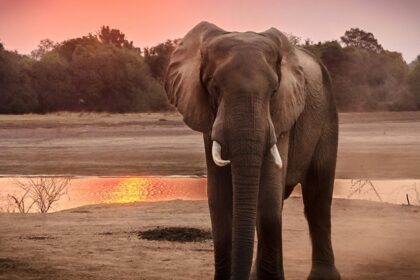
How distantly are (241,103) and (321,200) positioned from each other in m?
A: 2.64

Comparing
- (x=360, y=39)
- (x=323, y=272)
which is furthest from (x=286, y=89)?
(x=360, y=39)

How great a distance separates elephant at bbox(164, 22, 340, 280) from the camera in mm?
6242

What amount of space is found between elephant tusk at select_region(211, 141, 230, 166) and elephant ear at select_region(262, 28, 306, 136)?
0.62 meters

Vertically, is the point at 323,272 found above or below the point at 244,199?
below

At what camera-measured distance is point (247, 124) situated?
622 cm

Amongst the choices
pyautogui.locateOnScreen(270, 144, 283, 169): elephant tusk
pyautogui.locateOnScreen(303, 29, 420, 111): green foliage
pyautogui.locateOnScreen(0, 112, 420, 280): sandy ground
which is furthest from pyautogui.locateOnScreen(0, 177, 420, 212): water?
pyautogui.locateOnScreen(303, 29, 420, 111): green foliage

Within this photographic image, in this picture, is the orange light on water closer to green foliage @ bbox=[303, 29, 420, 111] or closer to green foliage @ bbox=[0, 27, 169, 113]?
green foliage @ bbox=[0, 27, 169, 113]

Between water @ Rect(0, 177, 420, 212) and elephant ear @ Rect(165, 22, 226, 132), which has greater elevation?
elephant ear @ Rect(165, 22, 226, 132)

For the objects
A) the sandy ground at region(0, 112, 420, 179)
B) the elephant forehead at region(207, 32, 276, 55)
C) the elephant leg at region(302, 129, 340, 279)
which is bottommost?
the sandy ground at region(0, 112, 420, 179)

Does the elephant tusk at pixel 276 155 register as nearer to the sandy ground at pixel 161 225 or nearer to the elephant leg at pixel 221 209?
the elephant leg at pixel 221 209

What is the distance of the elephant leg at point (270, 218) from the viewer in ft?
22.0

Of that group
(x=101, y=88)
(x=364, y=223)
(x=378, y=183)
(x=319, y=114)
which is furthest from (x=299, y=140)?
(x=101, y=88)

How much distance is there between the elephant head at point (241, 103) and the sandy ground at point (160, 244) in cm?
229

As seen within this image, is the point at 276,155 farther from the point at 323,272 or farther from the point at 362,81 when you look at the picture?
the point at 362,81
